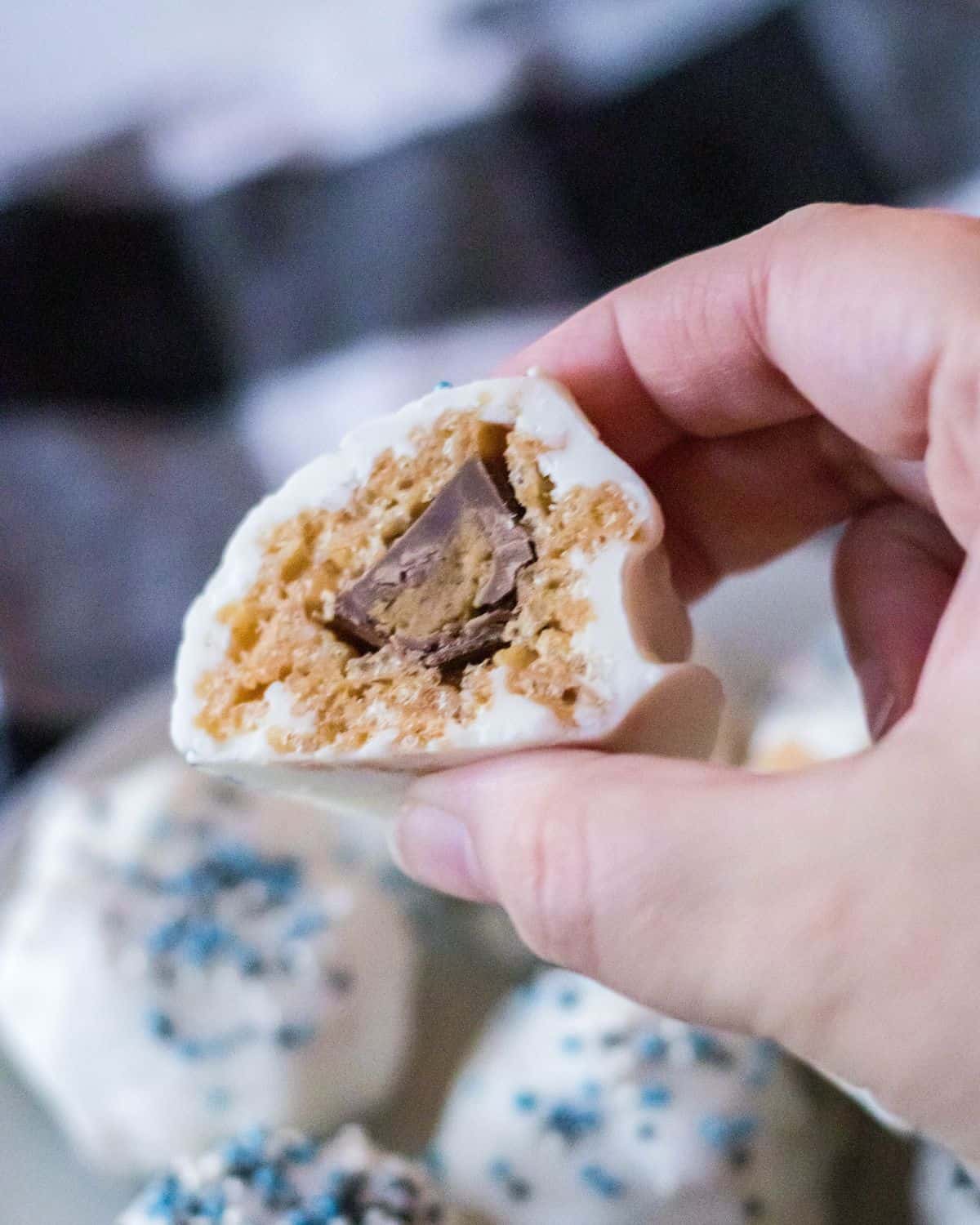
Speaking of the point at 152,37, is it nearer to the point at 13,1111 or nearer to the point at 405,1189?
the point at 13,1111

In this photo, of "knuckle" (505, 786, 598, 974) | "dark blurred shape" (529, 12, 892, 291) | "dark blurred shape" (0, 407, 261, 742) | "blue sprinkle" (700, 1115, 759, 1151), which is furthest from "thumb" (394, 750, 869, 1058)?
"dark blurred shape" (529, 12, 892, 291)

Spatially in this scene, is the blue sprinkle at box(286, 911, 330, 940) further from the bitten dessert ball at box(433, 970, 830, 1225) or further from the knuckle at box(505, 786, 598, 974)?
the knuckle at box(505, 786, 598, 974)

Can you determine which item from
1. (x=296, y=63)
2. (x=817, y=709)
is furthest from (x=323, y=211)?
(x=817, y=709)

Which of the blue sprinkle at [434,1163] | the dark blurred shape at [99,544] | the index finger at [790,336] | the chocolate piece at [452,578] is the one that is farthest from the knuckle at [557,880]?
the dark blurred shape at [99,544]

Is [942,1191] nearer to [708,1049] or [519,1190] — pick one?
[708,1049]

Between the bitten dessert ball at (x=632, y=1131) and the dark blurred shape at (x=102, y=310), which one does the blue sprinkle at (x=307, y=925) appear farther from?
the dark blurred shape at (x=102, y=310)

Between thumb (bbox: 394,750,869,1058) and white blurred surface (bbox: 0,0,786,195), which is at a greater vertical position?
white blurred surface (bbox: 0,0,786,195)

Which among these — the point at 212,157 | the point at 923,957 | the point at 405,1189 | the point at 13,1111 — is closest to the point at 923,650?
the point at 923,957
